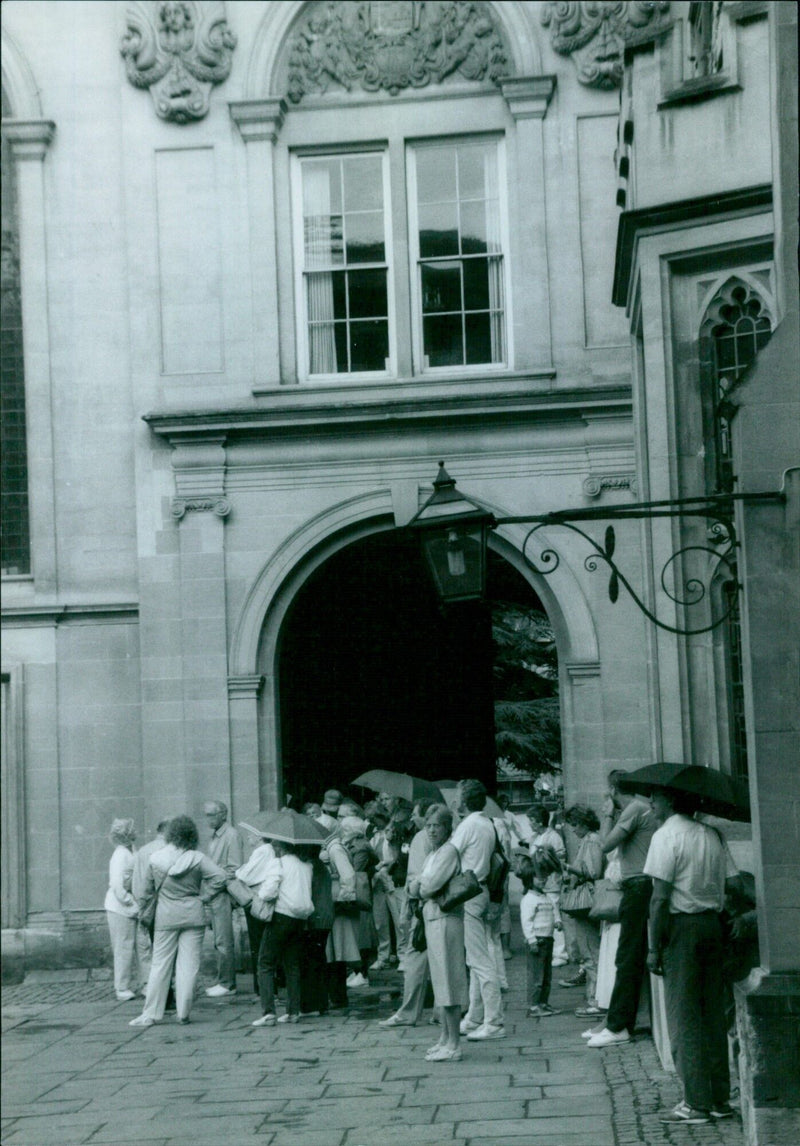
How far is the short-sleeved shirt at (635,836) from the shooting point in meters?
11.7

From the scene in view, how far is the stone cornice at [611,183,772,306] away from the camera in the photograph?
35.2 feet

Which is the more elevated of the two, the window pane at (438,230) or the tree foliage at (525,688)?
the window pane at (438,230)

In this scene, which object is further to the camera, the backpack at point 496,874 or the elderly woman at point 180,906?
the elderly woman at point 180,906

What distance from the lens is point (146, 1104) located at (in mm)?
10641

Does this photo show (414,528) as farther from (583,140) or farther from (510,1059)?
(583,140)

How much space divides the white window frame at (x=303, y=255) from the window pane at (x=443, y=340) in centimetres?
35

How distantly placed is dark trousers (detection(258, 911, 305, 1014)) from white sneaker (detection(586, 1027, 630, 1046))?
9.38 feet

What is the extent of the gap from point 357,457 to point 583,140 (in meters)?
3.94

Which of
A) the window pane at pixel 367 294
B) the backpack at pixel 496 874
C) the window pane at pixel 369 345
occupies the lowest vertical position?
the backpack at pixel 496 874

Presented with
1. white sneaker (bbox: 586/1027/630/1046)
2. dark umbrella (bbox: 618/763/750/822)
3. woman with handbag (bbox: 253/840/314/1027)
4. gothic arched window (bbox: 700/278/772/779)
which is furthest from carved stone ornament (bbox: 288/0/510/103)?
dark umbrella (bbox: 618/763/750/822)

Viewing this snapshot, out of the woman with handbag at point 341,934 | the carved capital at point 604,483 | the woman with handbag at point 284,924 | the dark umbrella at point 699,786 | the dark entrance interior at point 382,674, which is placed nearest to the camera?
the dark umbrella at point 699,786

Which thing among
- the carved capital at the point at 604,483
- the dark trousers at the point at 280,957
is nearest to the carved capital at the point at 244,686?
the carved capital at the point at 604,483

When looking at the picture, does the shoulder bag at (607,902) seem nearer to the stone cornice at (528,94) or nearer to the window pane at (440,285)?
the window pane at (440,285)

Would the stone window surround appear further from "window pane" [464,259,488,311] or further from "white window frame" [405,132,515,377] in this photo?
"window pane" [464,259,488,311]
